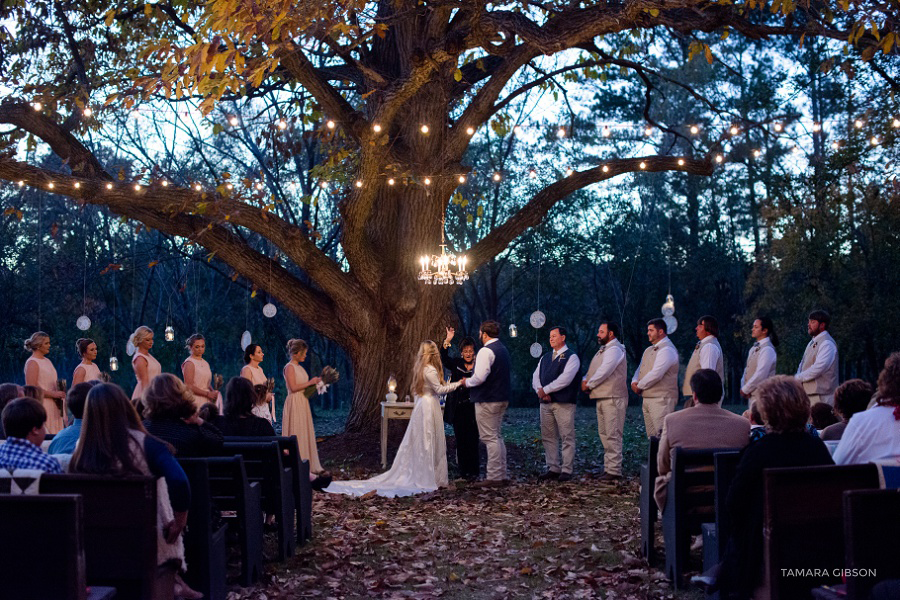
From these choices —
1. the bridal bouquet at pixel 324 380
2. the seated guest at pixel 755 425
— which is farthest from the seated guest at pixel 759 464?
the bridal bouquet at pixel 324 380

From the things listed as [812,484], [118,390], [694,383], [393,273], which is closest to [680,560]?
[694,383]

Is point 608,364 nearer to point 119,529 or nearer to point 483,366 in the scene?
point 483,366

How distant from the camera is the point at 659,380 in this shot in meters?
11.6

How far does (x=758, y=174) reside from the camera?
31.9 meters

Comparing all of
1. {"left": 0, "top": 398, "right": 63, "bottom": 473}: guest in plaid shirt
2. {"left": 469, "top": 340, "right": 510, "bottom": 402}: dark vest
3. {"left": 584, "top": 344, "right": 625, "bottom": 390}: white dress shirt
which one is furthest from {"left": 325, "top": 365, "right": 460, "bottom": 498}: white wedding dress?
{"left": 0, "top": 398, "right": 63, "bottom": 473}: guest in plaid shirt

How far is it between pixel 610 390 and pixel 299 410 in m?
3.86

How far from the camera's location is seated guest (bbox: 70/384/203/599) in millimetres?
4746

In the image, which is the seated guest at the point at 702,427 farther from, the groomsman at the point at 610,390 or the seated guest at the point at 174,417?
the groomsman at the point at 610,390

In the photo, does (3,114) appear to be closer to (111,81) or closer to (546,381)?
(111,81)

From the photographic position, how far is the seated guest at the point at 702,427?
6727 mm

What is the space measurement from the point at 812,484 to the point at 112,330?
31.6 metres

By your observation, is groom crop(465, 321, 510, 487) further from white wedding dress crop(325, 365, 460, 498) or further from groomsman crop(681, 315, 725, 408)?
groomsman crop(681, 315, 725, 408)

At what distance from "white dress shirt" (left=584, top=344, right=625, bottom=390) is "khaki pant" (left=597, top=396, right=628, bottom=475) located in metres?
0.29

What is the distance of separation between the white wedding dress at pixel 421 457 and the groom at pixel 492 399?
34 cm
